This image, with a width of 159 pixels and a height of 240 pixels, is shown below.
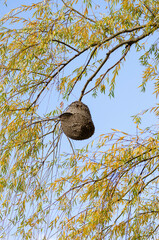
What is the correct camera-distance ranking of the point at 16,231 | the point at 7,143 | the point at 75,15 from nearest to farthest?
1. the point at 16,231
2. the point at 7,143
3. the point at 75,15

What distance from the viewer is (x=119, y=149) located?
10.0 ft

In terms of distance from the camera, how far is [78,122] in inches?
119

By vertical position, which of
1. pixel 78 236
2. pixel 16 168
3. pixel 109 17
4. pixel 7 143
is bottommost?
pixel 78 236

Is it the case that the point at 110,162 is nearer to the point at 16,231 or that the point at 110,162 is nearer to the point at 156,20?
the point at 16,231

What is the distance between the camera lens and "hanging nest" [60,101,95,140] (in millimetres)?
3029

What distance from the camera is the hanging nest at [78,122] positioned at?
3029mm

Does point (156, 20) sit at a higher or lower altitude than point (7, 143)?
higher

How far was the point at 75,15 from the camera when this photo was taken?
388 cm

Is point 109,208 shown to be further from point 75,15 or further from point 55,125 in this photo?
point 75,15

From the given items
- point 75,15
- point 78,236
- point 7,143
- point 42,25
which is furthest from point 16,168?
point 75,15

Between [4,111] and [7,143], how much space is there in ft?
0.98

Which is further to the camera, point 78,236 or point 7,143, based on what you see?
point 7,143

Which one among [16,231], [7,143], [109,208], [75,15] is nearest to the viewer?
[109,208]

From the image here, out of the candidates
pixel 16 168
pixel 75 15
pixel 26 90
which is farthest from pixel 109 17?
Result: pixel 16 168
